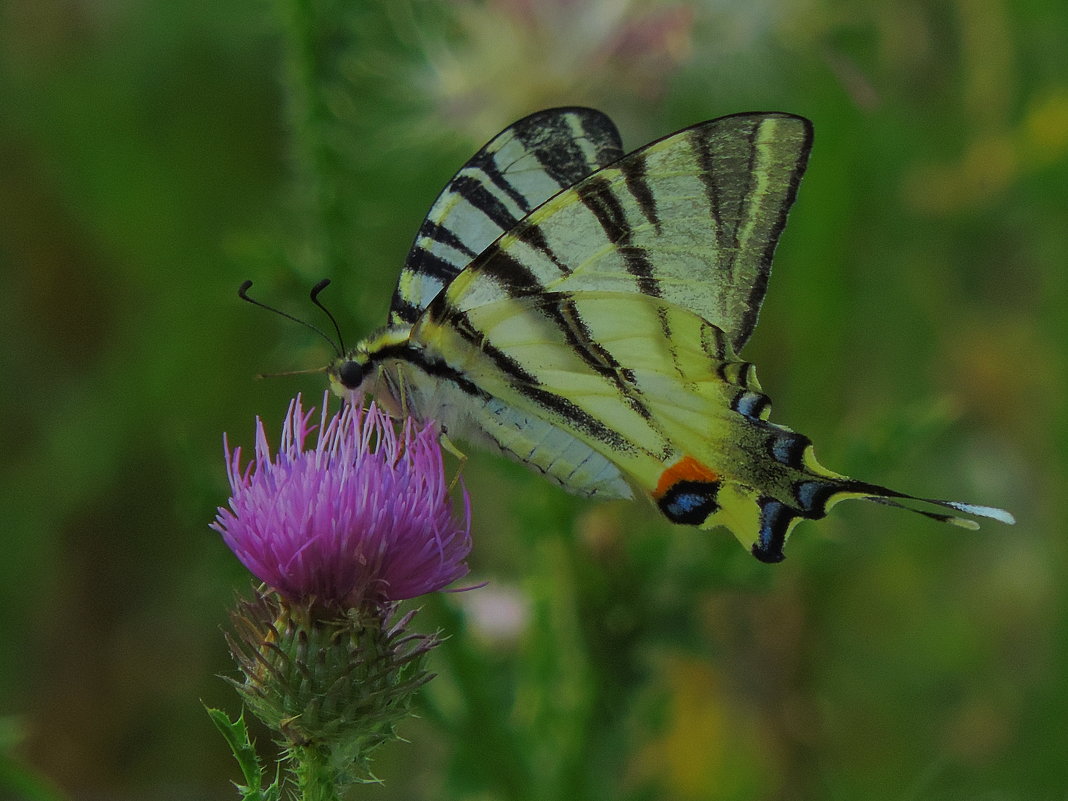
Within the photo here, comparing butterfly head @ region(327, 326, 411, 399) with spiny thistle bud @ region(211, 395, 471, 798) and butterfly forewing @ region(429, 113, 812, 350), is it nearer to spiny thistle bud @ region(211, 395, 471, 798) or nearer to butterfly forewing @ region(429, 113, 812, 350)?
butterfly forewing @ region(429, 113, 812, 350)

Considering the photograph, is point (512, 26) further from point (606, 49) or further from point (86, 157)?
point (86, 157)

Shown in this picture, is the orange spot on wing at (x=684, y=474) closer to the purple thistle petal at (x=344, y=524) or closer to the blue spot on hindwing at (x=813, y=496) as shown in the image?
the blue spot on hindwing at (x=813, y=496)

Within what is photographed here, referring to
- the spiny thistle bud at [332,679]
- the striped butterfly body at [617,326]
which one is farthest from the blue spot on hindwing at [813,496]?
the spiny thistle bud at [332,679]

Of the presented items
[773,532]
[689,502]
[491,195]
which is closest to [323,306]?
[491,195]

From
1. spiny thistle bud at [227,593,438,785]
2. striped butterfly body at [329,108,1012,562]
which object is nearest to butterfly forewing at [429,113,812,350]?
striped butterfly body at [329,108,1012,562]

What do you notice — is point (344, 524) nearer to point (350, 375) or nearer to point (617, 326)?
point (350, 375)

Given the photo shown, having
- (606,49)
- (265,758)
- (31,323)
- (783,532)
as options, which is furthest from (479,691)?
(31,323)
